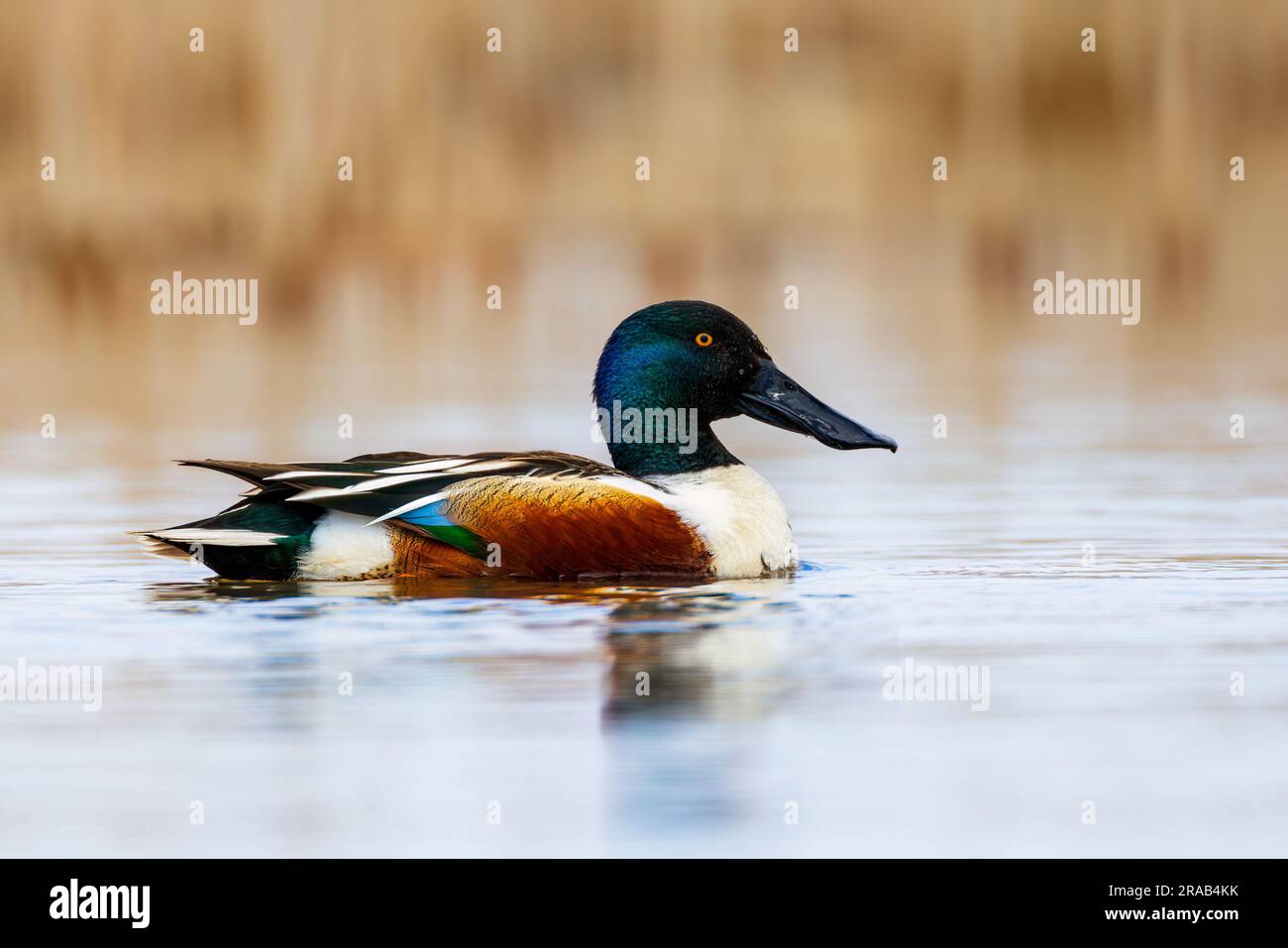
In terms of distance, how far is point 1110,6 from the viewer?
60.9 feet

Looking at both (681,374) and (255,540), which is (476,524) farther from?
(681,374)

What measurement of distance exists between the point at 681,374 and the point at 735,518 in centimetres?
69

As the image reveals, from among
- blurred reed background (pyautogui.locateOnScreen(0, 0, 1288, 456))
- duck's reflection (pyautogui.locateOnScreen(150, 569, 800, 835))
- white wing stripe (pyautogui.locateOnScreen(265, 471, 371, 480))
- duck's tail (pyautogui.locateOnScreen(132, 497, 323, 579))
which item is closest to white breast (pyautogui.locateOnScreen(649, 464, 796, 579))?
duck's reflection (pyautogui.locateOnScreen(150, 569, 800, 835))

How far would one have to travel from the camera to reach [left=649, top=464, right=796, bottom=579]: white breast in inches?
317

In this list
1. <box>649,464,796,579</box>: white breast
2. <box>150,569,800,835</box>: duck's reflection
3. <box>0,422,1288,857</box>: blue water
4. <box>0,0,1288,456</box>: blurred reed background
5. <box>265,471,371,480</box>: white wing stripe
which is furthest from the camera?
<box>0,0,1288,456</box>: blurred reed background

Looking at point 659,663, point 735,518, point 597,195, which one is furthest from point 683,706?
point 597,195

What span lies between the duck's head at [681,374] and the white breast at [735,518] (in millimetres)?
179

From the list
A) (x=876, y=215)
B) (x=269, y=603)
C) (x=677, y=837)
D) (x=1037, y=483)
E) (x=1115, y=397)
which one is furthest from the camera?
(x=876, y=215)

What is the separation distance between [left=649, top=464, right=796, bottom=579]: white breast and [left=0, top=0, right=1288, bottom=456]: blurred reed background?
470 centimetres

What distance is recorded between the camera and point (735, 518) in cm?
814

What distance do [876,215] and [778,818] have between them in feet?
68.6

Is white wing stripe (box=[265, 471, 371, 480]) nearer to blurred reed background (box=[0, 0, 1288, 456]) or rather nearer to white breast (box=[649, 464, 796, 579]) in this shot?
white breast (box=[649, 464, 796, 579])

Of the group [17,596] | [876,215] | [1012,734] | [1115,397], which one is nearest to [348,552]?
[17,596]

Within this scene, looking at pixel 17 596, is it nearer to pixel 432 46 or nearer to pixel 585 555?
pixel 585 555
